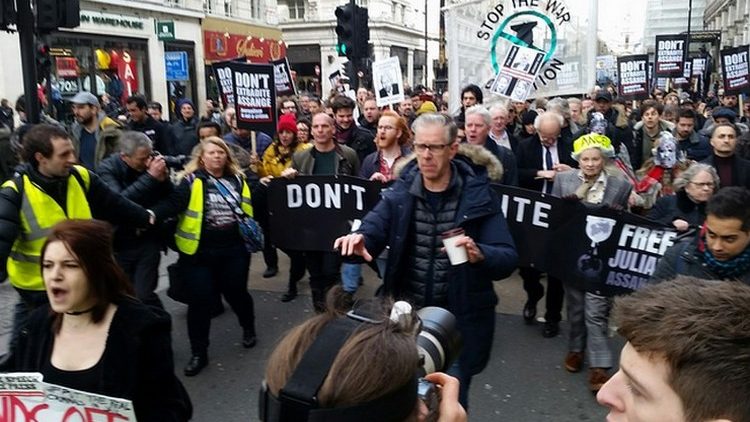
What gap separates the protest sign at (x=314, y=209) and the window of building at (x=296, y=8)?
4904 cm

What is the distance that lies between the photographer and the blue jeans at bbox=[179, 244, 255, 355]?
388cm

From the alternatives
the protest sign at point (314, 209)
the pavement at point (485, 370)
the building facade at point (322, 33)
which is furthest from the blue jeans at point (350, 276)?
the building facade at point (322, 33)

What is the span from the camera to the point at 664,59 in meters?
15.2

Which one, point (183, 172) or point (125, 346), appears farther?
point (183, 172)

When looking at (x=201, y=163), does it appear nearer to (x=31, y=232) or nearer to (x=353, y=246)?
(x=31, y=232)

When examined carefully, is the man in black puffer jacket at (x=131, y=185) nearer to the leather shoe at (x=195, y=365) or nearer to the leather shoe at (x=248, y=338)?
the leather shoe at (x=195, y=365)

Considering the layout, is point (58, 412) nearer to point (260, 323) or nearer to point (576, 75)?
point (260, 323)

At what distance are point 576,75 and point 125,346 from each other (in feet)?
21.9

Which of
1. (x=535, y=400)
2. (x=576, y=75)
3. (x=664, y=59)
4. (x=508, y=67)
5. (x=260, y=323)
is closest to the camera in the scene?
(x=535, y=400)

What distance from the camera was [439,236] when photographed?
3303 millimetres

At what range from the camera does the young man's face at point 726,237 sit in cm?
309

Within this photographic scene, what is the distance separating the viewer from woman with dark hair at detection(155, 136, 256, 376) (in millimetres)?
5047

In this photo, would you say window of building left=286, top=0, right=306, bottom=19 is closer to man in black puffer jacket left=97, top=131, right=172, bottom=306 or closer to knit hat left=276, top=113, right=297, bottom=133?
knit hat left=276, top=113, right=297, bottom=133

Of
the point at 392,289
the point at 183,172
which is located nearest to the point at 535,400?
the point at 392,289
